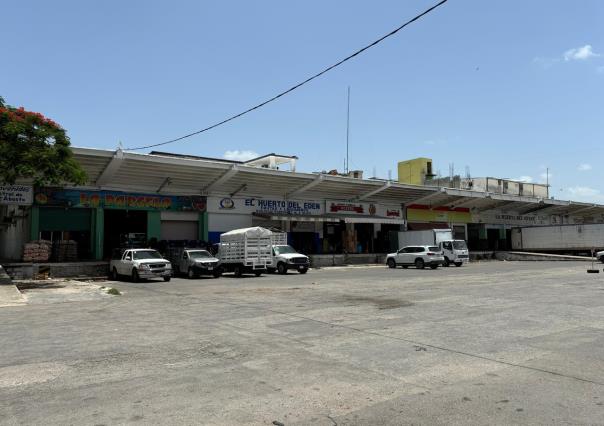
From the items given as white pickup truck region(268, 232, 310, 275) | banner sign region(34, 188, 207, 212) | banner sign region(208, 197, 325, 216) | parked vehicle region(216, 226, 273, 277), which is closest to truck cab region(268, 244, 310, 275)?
white pickup truck region(268, 232, 310, 275)

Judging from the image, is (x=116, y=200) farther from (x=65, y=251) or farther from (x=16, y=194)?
(x=16, y=194)

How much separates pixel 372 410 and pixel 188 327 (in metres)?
6.07

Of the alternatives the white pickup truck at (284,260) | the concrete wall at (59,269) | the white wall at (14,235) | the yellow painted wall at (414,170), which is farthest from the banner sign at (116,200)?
the yellow painted wall at (414,170)

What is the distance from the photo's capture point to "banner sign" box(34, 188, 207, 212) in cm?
3045

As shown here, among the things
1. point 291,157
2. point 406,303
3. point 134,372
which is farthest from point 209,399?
point 291,157

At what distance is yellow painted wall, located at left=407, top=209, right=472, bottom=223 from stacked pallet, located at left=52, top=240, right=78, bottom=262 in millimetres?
31329

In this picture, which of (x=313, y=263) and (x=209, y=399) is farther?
(x=313, y=263)

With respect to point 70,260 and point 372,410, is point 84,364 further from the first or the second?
point 70,260

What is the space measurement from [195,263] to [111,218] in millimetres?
9715

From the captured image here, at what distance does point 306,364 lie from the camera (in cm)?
710

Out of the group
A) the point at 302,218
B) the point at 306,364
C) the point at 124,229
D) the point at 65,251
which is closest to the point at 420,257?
the point at 302,218

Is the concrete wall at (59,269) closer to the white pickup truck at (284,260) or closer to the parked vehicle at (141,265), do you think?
the parked vehicle at (141,265)

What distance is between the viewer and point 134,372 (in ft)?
21.9

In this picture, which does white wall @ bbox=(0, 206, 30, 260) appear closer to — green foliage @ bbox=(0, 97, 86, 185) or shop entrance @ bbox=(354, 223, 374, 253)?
green foliage @ bbox=(0, 97, 86, 185)
